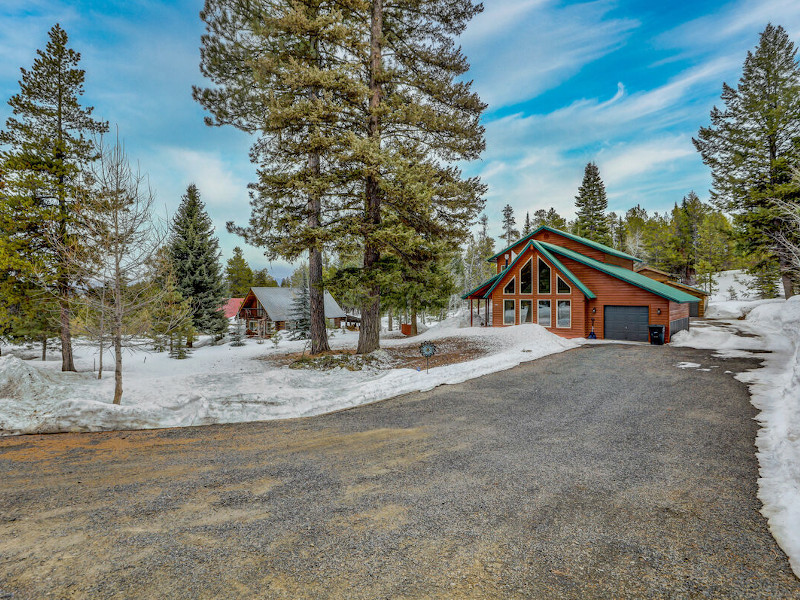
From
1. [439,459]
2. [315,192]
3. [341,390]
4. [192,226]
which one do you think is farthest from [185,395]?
[192,226]

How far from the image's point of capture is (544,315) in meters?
21.1

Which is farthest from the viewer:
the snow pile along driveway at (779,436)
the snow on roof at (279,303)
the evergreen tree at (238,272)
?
the evergreen tree at (238,272)

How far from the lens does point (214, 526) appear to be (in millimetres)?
3412

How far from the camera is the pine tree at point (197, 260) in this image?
2366cm

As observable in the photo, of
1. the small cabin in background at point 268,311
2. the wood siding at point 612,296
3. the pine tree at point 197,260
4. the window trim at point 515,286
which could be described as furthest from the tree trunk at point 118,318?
the small cabin in background at point 268,311

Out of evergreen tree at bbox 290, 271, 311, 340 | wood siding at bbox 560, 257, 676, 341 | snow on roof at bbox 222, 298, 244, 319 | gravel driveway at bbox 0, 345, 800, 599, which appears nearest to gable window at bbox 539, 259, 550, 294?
wood siding at bbox 560, 257, 676, 341

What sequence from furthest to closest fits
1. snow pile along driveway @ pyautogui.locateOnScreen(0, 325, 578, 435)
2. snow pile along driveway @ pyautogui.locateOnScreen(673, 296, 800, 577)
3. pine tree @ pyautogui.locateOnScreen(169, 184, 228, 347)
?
pine tree @ pyautogui.locateOnScreen(169, 184, 228, 347), snow pile along driveway @ pyautogui.locateOnScreen(0, 325, 578, 435), snow pile along driveway @ pyautogui.locateOnScreen(673, 296, 800, 577)

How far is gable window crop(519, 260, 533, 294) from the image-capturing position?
2136 centimetres

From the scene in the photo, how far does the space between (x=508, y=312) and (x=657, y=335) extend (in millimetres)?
7756

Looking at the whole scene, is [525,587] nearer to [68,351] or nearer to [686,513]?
[686,513]

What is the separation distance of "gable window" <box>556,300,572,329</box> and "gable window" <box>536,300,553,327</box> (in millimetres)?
493

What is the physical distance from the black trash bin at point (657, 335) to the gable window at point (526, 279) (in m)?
6.45

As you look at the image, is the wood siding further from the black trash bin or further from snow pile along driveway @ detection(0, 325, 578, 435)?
snow pile along driveway @ detection(0, 325, 578, 435)

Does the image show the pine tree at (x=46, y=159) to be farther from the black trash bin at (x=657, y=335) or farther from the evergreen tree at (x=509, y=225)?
the evergreen tree at (x=509, y=225)
